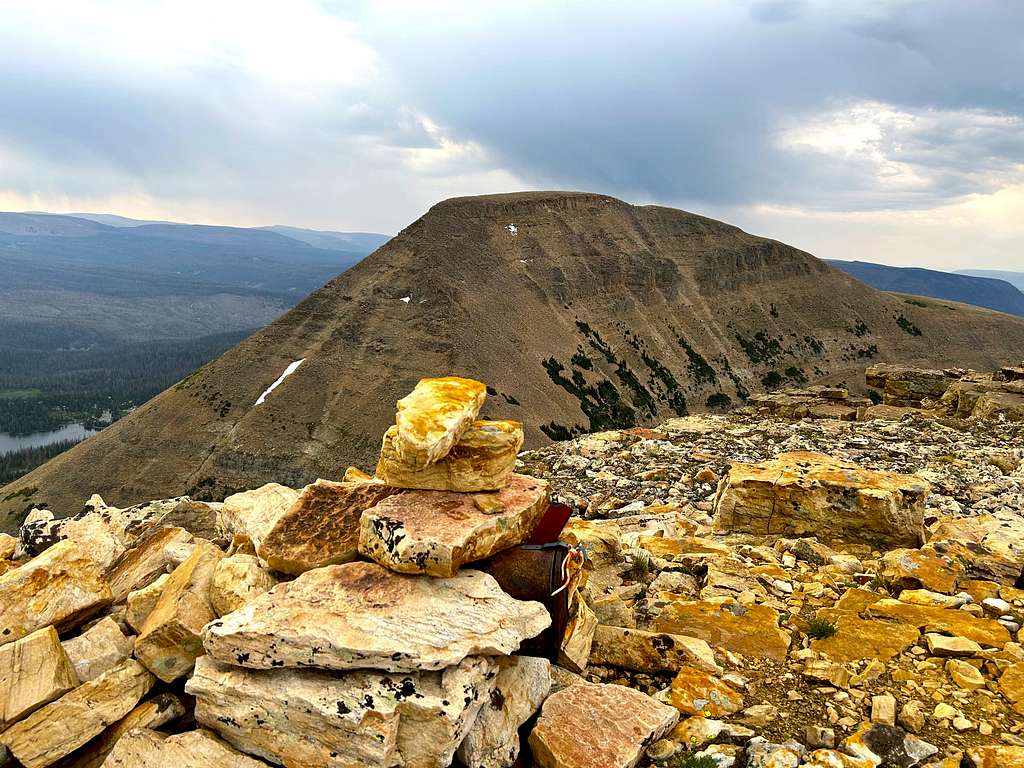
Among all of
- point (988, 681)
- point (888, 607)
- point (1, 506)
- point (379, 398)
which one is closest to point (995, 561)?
point (888, 607)

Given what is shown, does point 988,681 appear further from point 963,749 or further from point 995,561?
point 995,561

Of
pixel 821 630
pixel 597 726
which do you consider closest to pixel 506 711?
pixel 597 726

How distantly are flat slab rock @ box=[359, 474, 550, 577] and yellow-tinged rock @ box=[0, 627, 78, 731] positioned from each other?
328cm

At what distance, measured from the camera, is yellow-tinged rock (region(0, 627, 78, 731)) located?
6.09 metres

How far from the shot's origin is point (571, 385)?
99312 mm

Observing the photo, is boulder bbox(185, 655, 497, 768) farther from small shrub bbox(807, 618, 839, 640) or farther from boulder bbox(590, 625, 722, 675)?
small shrub bbox(807, 618, 839, 640)

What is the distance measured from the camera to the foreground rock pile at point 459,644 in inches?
232

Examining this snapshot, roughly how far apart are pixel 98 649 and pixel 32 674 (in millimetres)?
699

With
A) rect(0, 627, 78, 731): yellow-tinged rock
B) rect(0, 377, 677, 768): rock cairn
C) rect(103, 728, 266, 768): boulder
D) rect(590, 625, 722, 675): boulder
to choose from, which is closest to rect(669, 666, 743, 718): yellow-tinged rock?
rect(590, 625, 722, 675): boulder

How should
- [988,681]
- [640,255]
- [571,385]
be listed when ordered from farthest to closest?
[640,255] → [571,385] → [988,681]

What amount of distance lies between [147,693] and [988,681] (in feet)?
31.5

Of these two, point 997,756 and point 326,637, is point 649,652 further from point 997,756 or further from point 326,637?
point 326,637

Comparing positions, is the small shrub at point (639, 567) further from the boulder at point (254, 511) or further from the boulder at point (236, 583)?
the boulder at point (236, 583)

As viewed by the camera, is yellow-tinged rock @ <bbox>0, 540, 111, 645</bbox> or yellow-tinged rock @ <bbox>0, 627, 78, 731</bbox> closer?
yellow-tinged rock @ <bbox>0, 627, 78, 731</bbox>
